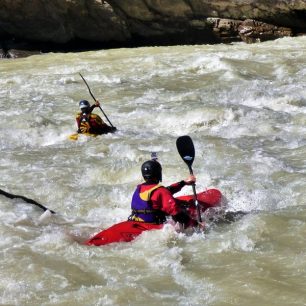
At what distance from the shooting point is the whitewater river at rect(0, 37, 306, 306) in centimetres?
433

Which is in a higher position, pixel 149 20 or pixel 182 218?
pixel 149 20

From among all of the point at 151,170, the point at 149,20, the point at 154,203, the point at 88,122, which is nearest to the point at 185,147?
the point at 151,170

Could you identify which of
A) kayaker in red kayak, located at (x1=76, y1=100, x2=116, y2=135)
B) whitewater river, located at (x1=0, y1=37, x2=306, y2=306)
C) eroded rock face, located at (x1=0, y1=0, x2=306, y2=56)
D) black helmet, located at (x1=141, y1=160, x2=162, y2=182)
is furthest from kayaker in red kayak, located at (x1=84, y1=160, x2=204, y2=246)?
eroded rock face, located at (x1=0, y1=0, x2=306, y2=56)

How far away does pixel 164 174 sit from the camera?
23.8ft

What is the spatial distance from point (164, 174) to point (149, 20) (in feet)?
38.5

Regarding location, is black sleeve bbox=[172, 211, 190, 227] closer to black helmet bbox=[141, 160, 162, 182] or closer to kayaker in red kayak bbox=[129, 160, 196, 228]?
kayaker in red kayak bbox=[129, 160, 196, 228]

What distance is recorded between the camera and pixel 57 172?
291 inches

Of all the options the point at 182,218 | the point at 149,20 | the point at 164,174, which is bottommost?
the point at 164,174

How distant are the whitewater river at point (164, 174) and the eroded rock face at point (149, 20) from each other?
3.23 m

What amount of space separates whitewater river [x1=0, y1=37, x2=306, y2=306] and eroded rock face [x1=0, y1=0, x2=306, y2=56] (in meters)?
3.23

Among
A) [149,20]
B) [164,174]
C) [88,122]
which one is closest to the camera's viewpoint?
[164,174]

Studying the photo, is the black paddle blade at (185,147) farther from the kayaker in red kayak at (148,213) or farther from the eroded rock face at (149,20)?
the eroded rock face at (149,20)

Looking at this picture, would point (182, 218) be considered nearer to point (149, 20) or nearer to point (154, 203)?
point (154, 203)

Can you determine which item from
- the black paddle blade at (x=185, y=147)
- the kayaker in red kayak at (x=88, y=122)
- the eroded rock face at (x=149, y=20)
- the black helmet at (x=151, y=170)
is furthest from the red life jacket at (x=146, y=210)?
Result: the eroded rock face at (x=149, y=20)
